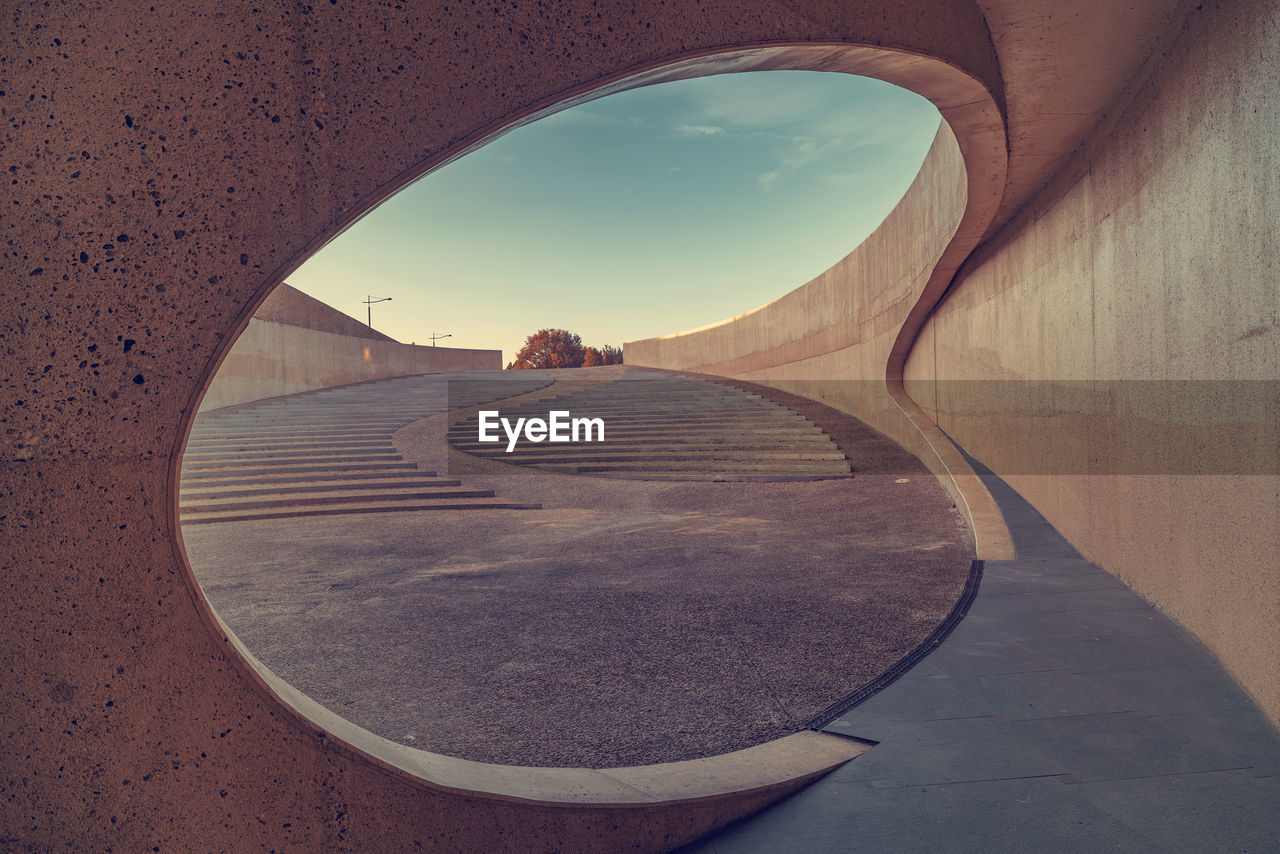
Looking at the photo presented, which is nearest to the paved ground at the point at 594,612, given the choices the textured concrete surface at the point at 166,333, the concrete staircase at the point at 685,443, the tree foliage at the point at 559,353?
the textured concrete surface at the point at 166,333

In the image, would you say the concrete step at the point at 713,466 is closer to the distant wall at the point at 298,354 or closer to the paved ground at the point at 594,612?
the paved ground at the point at 594,612

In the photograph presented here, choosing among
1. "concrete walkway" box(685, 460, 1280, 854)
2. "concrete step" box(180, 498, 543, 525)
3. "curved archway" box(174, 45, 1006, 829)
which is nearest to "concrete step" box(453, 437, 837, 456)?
"concrete step" box(180, 498, 543, 525)

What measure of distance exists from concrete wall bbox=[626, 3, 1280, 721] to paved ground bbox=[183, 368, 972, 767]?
1.36 m

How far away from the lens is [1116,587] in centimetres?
526

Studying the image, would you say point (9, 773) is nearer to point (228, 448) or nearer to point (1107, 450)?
point (1107, 450)

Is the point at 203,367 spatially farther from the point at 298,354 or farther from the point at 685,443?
the point at 298,354

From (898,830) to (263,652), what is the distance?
3.96 meters

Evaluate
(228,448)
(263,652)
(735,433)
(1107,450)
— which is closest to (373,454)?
(228,448)

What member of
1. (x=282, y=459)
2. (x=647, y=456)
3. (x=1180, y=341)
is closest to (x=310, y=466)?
(x=282, y=459)

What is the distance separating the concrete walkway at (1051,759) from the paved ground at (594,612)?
51cm

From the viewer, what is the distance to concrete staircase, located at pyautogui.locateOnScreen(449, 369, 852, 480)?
1200cm

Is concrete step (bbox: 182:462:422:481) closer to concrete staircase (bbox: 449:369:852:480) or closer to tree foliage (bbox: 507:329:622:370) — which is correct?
concrete staircase (bbox: 449:369:852:480)

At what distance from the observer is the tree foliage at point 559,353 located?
197 feet

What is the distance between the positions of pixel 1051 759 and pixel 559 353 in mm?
58672
